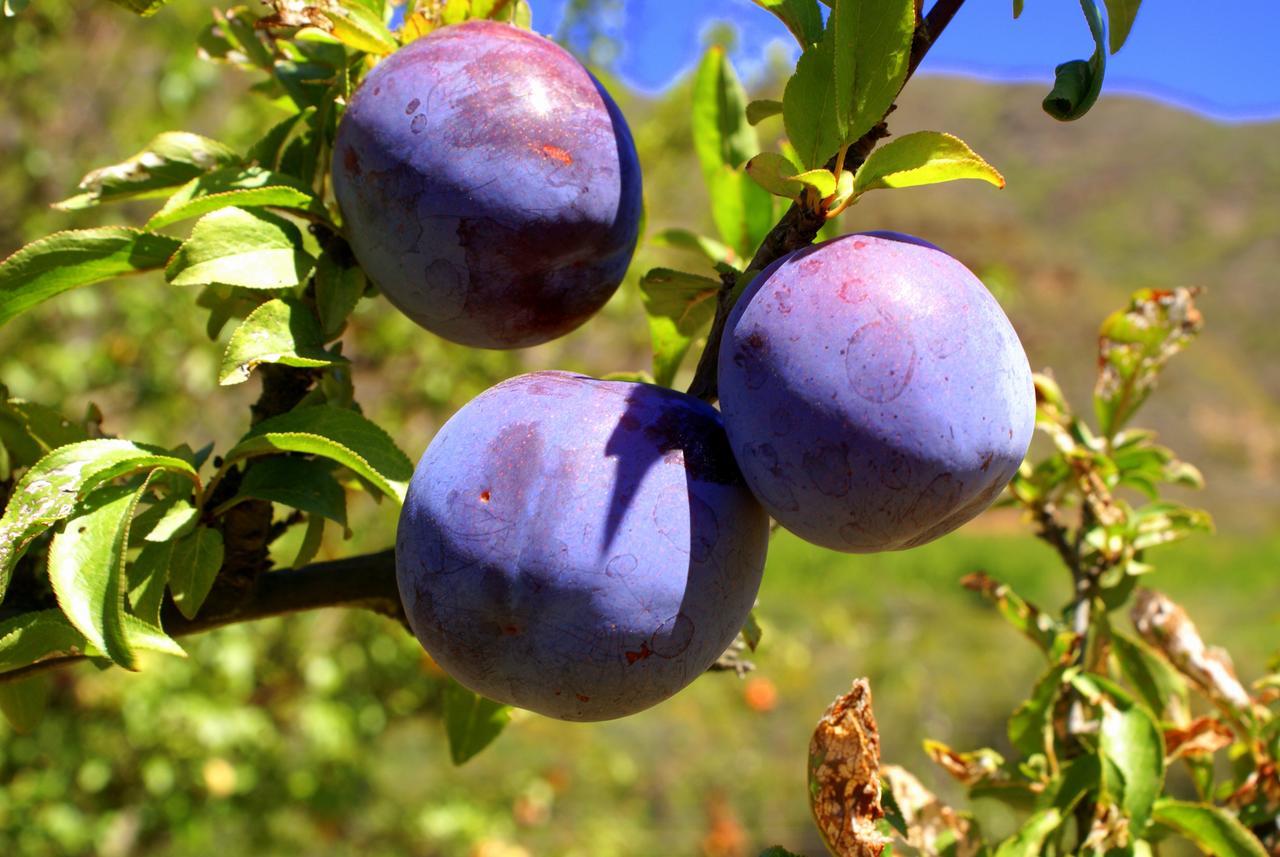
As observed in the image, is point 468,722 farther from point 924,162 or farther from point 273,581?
point 924,162

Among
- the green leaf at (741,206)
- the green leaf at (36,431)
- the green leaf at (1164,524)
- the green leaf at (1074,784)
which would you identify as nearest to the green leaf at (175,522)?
the green leaf at (36,431)

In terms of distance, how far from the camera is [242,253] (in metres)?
A: 0.69

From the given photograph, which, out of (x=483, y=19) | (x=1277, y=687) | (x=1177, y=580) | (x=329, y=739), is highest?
(x=483, y=19)

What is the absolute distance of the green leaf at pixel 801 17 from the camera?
2.06 ft

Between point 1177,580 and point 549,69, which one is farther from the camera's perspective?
point 1177,580

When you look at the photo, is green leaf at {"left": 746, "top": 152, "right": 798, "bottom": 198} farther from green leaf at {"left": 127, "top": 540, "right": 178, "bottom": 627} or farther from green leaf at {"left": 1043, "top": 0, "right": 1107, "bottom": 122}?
green leaf at {"left": 127, "top": 540, "right": 178, "bottom": 627}

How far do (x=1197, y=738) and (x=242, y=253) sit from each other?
85 centimetres

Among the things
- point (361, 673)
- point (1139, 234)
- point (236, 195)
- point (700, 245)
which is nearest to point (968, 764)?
point (700, 245)

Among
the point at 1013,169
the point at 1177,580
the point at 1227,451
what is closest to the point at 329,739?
the point at 1177,580

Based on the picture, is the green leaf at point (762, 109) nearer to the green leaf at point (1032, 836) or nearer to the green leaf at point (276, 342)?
the green leaf at point (276, 342)

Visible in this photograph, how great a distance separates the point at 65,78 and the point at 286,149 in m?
3.00

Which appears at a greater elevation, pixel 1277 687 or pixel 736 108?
pixel 736 108

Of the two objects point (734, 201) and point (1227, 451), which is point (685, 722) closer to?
point (734, 201)

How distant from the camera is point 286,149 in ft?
2.59
